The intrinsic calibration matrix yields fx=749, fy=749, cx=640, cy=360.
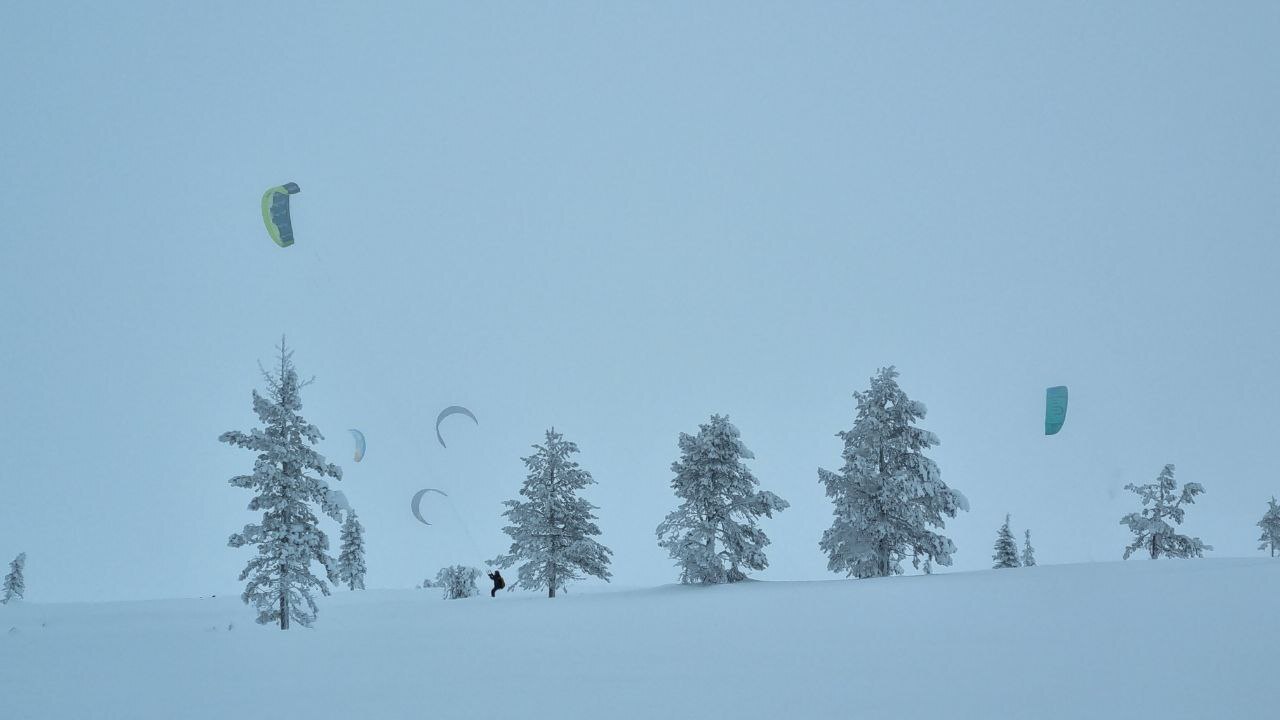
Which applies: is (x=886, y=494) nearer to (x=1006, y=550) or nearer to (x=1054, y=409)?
(x=1054, y=409)

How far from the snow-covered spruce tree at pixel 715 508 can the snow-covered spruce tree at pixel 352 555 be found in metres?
29.5

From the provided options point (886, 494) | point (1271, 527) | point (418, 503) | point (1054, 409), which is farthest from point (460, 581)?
point (1271, 527)

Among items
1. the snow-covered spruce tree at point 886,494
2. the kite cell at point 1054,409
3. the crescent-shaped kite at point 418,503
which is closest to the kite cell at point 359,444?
the crescent-shaped kite at point 418,503

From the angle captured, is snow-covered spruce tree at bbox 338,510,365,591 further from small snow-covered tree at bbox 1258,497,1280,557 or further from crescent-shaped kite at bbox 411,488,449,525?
small snow-covered tree at bbox 1258,497,1280,557

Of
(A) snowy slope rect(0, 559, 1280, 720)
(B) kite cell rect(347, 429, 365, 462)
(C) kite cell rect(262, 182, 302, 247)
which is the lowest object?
(A) snowy slope rect(0, 559, 1280, 720)

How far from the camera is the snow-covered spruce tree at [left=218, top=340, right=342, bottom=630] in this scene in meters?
20.8

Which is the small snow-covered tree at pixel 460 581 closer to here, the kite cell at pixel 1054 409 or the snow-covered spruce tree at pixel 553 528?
the snow-covered spruce tree at pixel 553 528

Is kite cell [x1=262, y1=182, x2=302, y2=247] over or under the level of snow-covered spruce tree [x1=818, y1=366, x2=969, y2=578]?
over

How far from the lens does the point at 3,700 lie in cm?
1002

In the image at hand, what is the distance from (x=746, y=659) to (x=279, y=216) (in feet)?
86.3

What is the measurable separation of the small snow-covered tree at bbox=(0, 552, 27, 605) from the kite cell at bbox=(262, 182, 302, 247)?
40.7 meters

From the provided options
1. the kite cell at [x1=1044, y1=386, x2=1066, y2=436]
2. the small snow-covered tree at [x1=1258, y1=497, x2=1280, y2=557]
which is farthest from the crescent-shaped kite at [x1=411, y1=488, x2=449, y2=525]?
the small snow-covered tree at [x1=1258, y1=497, x2=1280, y2=557]

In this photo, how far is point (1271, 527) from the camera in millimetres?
45094

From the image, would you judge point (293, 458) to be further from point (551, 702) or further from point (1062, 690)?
point (1062, 690)
